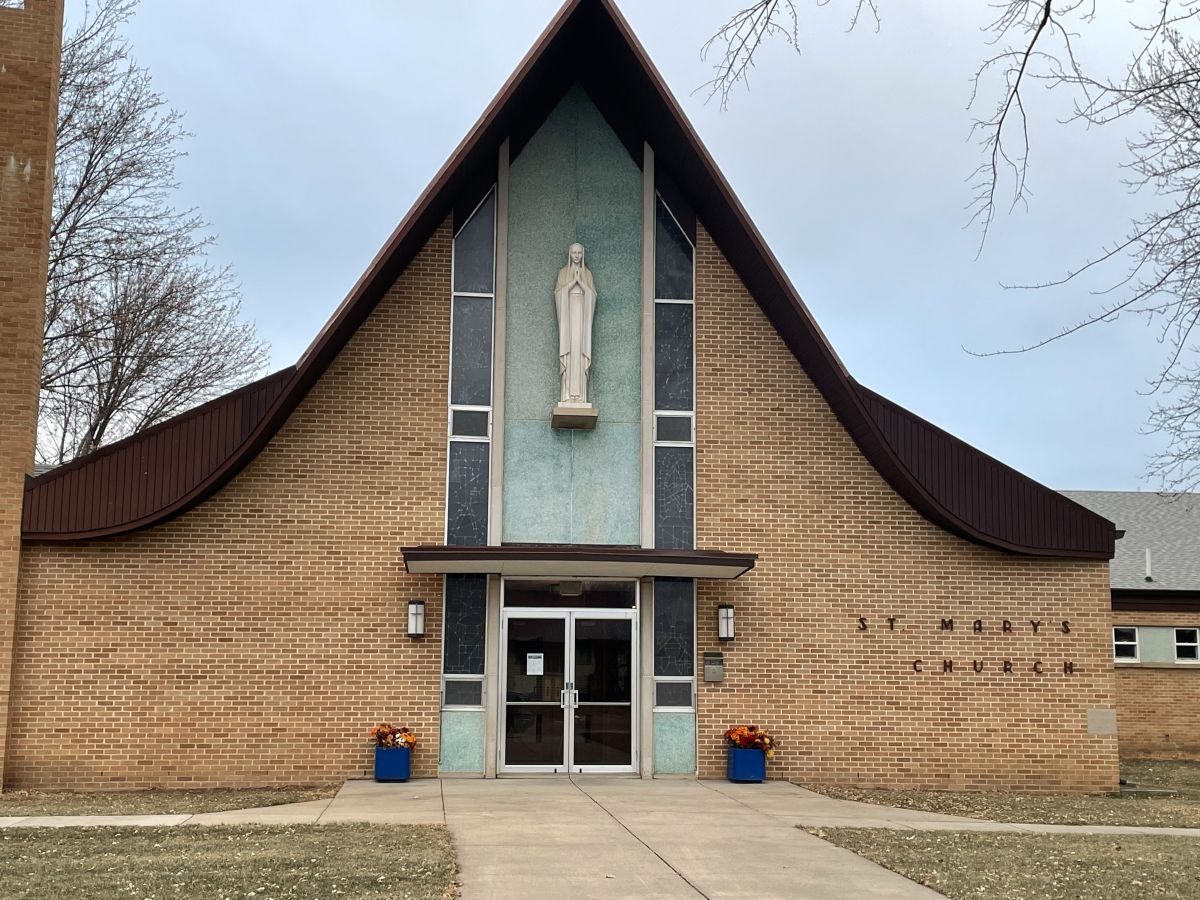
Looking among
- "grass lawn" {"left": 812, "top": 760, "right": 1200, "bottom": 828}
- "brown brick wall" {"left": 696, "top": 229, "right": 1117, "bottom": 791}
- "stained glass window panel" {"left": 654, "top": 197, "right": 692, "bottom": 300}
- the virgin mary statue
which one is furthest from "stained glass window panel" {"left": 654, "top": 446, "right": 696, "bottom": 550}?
"grass lawn" {"left": 812, "top": 760, "right": 1200, "bottom": 828}

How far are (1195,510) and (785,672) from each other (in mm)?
21693

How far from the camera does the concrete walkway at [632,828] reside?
366 inches

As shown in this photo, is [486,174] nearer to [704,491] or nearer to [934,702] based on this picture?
[704,491]

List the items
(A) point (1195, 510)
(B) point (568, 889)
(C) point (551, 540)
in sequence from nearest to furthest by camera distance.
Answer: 1. (B) point (568, 889)
2. (C) point (551, 540)
3. (A) point (1195, 510)

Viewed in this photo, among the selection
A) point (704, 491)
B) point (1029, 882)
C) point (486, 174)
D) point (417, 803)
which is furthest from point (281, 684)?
point (1029, 882)

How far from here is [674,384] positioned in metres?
17.6

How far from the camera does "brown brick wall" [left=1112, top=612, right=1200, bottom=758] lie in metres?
27.0

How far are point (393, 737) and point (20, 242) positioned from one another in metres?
7.94

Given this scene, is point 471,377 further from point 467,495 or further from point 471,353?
point 467,495

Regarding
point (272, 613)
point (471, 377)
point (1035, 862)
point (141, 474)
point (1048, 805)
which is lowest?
point (1048, 805)

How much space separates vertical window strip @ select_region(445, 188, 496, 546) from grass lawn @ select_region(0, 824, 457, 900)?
5.92m

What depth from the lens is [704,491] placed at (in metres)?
17.3

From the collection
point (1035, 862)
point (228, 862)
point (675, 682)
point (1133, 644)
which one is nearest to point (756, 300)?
point (675, 682)

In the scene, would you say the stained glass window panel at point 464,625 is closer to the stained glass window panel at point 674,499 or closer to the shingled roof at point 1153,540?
the stained glass window panel at point 674,499
